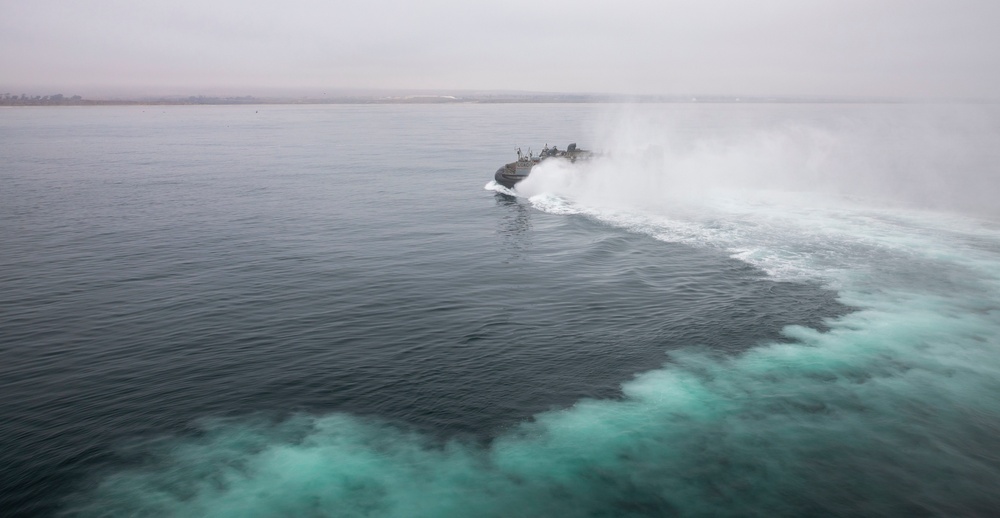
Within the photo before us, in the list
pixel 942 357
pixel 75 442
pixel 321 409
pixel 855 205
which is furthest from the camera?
pixel 855 205

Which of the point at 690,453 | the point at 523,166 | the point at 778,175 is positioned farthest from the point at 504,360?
the point at 778,175

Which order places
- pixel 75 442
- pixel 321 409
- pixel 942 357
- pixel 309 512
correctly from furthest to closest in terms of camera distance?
pixel 942 357
pixel 321 409
pixel 75 442
pixel 309 512

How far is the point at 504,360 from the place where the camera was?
24.1m

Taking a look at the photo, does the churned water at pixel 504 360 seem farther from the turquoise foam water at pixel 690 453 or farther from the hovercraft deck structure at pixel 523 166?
the hovercraft deck structure at pixel 523 166

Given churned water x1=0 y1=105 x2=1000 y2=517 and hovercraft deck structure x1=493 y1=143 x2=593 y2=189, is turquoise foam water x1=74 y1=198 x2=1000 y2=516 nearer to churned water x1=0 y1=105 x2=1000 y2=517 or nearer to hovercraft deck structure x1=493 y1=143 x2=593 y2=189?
churned water x1=0 y1=105 x2=1000 y2=517

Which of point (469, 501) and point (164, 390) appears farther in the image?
point (164, 390)

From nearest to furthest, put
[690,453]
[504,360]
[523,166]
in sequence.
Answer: [690,453] < [504,360] < [523,166]

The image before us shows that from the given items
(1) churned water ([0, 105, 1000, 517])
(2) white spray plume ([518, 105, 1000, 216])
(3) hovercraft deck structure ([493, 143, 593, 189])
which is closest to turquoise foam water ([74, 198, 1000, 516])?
(1) churned water ([0, 105, 1000, 517])

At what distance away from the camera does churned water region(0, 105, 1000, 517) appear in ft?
55.1

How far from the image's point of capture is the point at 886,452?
17.9m

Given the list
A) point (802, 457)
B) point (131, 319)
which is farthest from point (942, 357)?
point (131, 319)

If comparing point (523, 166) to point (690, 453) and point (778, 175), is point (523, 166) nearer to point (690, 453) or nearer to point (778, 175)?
point (778, 175)

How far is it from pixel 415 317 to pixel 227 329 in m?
8.23

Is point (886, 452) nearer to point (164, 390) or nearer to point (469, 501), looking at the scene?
point (469, 501)
